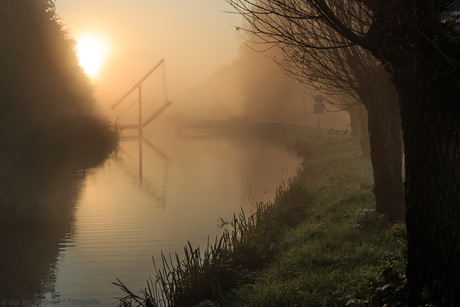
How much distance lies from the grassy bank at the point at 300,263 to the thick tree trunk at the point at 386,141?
1.27 feet

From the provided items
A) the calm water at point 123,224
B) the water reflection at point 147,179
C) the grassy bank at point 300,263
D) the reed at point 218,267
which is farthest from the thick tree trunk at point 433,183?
the water reflection at point 147,179

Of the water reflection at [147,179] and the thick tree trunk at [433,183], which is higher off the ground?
the thick tree trunk at [433,183]

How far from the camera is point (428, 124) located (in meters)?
4.04

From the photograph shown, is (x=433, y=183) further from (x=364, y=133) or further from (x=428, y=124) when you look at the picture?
(x=364, y=133)

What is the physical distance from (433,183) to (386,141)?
4.45m

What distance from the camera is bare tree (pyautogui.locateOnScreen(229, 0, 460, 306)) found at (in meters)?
3.96

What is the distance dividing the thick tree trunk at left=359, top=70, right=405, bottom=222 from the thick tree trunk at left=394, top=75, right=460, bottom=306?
4.06 m

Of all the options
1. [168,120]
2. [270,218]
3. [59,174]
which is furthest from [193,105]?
[270,218]

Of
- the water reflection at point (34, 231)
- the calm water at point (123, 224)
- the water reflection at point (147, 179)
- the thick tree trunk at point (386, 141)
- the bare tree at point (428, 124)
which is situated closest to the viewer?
the bare tree at point (428, 124)

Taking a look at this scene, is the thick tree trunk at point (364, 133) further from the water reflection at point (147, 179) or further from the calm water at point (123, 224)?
the water reflection at point (147, 179)

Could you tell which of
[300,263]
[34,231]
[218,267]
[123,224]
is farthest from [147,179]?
[300,263]

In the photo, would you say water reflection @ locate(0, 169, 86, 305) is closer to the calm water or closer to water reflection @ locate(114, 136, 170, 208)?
the calm water

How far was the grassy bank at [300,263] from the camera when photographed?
5.31 metres

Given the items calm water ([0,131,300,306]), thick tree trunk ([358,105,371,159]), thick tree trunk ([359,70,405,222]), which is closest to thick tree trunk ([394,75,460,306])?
thick tree trunk ([359,70,405,222])
